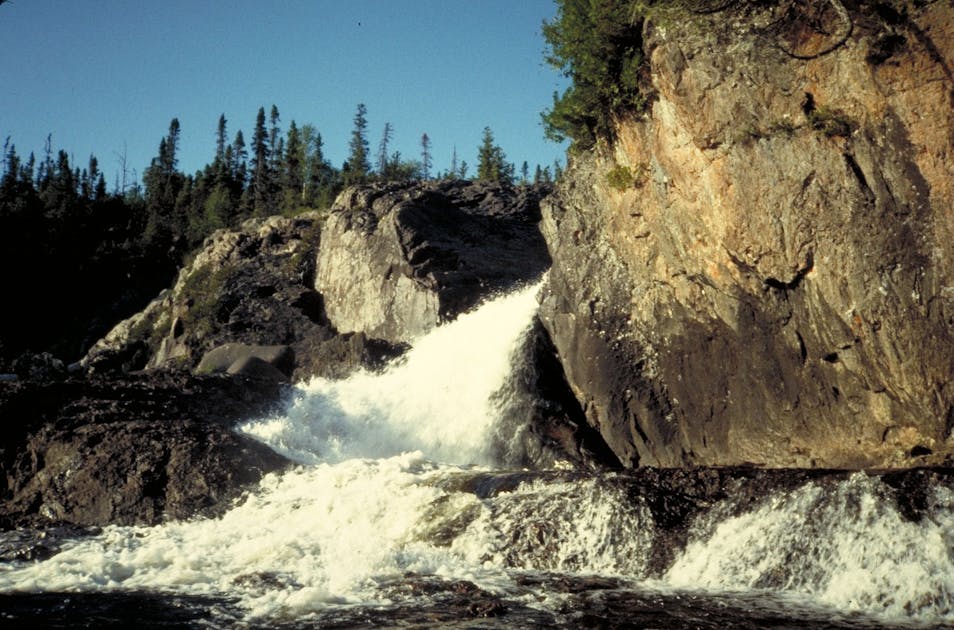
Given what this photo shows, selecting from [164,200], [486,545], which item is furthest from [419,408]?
[164,200]

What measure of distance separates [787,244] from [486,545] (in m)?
7.64

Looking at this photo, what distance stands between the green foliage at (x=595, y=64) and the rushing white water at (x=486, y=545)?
29.7ft

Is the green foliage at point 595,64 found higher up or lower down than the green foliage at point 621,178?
higher up

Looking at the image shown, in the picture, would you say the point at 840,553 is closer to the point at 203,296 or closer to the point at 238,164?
the point at 203,296

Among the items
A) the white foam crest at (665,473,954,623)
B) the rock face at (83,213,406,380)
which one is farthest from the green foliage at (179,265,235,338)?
the white foam crest at (665,473,954,623)

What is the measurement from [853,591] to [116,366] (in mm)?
43571

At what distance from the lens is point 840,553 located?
10625 millimetres

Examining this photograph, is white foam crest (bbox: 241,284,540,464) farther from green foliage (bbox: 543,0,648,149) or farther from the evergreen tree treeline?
the evergreen tree treeline

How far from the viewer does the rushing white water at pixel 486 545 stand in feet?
33.5

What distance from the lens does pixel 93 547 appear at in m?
13.9

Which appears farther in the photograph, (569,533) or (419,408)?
(419,408)

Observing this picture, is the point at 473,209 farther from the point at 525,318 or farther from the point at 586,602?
the point at 586,602

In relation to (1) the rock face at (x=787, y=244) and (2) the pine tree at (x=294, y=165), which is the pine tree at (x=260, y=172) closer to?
(2) the pine tree at (x=294, y=165)

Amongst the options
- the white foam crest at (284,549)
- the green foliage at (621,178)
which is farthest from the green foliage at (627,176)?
the white foam crest at (284,549)
